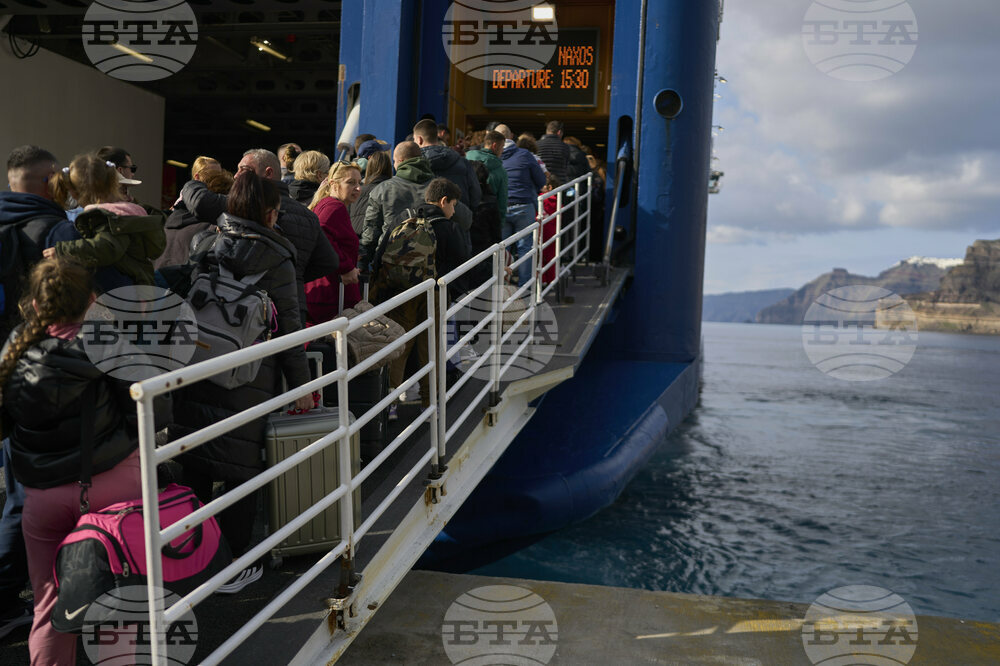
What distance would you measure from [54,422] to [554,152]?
22.3 feet

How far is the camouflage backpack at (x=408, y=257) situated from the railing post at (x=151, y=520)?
266 cm

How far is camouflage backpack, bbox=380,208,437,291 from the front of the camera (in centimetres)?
457

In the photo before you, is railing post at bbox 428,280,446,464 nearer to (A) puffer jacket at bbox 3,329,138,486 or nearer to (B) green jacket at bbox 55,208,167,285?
(B) green jacket at bbox 55,208,167,285

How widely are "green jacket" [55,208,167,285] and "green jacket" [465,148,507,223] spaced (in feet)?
10.7

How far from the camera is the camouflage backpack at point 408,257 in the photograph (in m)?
4.57

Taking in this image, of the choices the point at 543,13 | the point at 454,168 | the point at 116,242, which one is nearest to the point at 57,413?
the point at 116,242

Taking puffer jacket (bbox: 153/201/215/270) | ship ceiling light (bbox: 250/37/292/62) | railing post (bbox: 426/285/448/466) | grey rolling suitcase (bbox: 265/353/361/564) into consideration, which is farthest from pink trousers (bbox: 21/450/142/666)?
ship ceiling light (bbox: 250/37/292/62)

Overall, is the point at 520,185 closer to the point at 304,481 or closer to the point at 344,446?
the point at 304,481

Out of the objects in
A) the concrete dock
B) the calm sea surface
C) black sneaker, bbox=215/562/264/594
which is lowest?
the calm sea surface

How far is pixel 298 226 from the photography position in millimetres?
3707

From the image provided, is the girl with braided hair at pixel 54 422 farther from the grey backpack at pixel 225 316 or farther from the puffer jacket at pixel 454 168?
the puffer jacket at pixel 454 168

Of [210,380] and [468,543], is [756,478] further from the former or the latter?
[210,380]

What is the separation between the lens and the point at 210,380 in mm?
3029

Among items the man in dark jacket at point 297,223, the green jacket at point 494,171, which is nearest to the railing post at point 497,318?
the man in dark jacket at point 297,223
